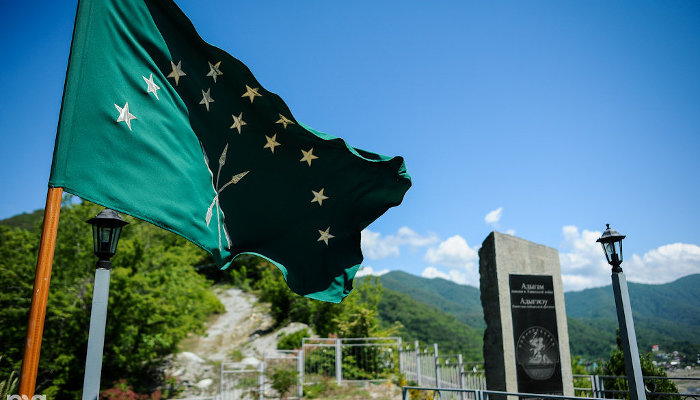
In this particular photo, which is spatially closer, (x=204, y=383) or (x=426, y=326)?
(x=204, y=383)

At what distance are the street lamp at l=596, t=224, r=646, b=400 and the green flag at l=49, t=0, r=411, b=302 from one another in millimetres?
4349

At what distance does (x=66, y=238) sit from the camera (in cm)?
1554

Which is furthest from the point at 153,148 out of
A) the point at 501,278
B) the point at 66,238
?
the point at 66,238

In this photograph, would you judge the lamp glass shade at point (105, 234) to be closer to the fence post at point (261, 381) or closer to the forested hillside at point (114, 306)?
the fence post at point (261, 381)

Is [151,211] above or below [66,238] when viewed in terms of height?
below

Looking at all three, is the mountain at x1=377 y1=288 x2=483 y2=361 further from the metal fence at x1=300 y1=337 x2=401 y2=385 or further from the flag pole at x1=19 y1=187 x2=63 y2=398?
the flag pole at x1=19 y1=187 x2=63 y2=398

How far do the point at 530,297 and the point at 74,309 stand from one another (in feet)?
44.7

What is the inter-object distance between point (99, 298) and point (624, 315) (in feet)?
23.6

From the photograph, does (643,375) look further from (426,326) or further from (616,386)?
(426,326)

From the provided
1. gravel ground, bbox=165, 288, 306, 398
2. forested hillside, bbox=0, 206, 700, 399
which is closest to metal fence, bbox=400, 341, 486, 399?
forested hillside, bbox=0, 206, 700, 399

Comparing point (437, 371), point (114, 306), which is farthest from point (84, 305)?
point (437, 371)

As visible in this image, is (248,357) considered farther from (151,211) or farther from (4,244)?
(151,211)

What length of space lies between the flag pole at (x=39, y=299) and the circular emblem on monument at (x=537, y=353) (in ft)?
→ 27.3

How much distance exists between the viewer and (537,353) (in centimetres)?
870
